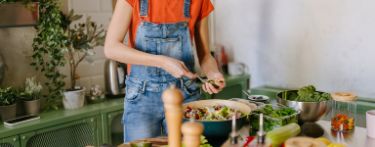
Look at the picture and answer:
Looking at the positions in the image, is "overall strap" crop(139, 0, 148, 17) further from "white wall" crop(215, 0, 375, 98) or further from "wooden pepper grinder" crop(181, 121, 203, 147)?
"white wall" crop(215, 0, 375, 98)

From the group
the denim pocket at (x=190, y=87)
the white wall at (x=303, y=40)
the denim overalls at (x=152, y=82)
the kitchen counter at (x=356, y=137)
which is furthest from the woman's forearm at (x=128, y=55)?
the white wall at (x=303, y=40)

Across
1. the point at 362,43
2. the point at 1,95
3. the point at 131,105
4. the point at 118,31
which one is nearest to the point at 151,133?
the point at 131,105

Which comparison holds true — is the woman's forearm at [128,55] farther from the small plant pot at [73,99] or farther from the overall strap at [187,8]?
the small plant pot at [73,99]

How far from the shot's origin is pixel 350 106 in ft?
6.09

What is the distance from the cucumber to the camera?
1.27 m

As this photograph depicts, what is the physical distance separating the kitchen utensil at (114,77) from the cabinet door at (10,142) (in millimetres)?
802

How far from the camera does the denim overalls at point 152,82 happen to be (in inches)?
69.7

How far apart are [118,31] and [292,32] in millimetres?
1959

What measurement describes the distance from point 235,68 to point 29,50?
1750 mm

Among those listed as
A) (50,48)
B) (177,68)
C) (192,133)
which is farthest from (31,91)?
(192,133)

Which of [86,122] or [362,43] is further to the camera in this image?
[362,43]

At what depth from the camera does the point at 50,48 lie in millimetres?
2531

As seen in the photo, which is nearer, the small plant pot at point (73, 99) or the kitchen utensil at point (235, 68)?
the small plant pot at point (73, 99)

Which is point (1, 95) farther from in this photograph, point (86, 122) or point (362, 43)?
point (362, 43)
